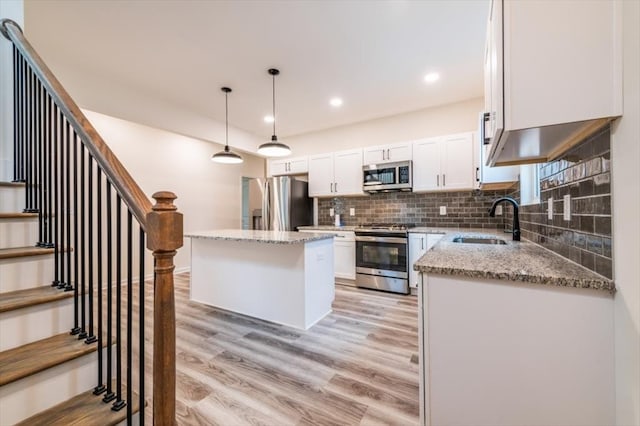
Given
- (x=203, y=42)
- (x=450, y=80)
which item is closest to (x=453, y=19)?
(x=450, y=80)

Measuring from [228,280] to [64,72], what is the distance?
2.97 m

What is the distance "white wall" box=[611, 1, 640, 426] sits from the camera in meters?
0.81

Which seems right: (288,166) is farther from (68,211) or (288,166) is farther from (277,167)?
Answer: (68,211)

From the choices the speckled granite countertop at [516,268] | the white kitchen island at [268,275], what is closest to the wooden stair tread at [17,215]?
the white kitchen island at [268,275]

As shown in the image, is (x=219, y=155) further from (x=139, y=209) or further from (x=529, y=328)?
(x=529, y=328)

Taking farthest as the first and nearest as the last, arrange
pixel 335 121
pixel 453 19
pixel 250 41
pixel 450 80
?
1. pixel 335 121
2. pixel 450 80
3. pixel 250 41
4. pixel 453 19

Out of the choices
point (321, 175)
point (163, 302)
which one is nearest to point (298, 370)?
point (163, 302)

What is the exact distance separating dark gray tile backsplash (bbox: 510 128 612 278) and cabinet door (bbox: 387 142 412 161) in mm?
2517

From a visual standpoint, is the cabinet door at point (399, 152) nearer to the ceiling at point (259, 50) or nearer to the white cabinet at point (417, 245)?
the ceiling at point (259, 50)

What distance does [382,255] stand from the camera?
3.86 metres

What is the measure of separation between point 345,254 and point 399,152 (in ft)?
5.86

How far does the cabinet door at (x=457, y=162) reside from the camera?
3.71m

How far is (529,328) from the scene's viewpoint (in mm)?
1045

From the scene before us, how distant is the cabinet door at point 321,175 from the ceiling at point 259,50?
3.23ft
